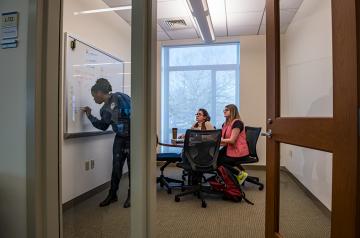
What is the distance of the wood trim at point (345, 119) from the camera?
3.33 feet

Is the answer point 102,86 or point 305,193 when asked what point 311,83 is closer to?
point 305,193

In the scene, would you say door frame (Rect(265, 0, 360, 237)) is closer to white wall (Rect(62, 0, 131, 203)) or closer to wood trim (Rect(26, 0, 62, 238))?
wood trim (Rect(26, 0, 62, 238))

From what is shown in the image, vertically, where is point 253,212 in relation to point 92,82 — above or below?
below

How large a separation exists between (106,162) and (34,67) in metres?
1.81

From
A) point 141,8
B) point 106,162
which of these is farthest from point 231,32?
point 141,8

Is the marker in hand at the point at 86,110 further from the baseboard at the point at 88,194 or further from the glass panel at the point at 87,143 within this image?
the baseboard at the point at 88,194

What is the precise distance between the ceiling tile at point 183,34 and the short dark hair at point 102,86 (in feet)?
8.64

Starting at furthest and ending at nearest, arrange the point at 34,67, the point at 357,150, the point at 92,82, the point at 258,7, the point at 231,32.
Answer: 1. the point at 231,32
2. the point at 258,7
3. the point at 92,82
4. the point at 34,67
5. the point at 357,150

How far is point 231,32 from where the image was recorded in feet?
16.6

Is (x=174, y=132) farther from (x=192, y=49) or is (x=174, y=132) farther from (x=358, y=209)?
(x=358, y=209)

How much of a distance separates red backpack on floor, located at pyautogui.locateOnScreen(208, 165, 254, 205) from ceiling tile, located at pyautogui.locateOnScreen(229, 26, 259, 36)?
283 centimetres

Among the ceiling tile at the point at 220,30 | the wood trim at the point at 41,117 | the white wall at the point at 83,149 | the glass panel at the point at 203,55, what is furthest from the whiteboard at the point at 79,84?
the glass panel at the point at 203,55

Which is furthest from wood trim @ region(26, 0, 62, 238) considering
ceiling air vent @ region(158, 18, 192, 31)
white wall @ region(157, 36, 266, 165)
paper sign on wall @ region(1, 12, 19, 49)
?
white wall @ region(157, 36, 266, 165)

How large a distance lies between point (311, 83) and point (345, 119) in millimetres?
793
